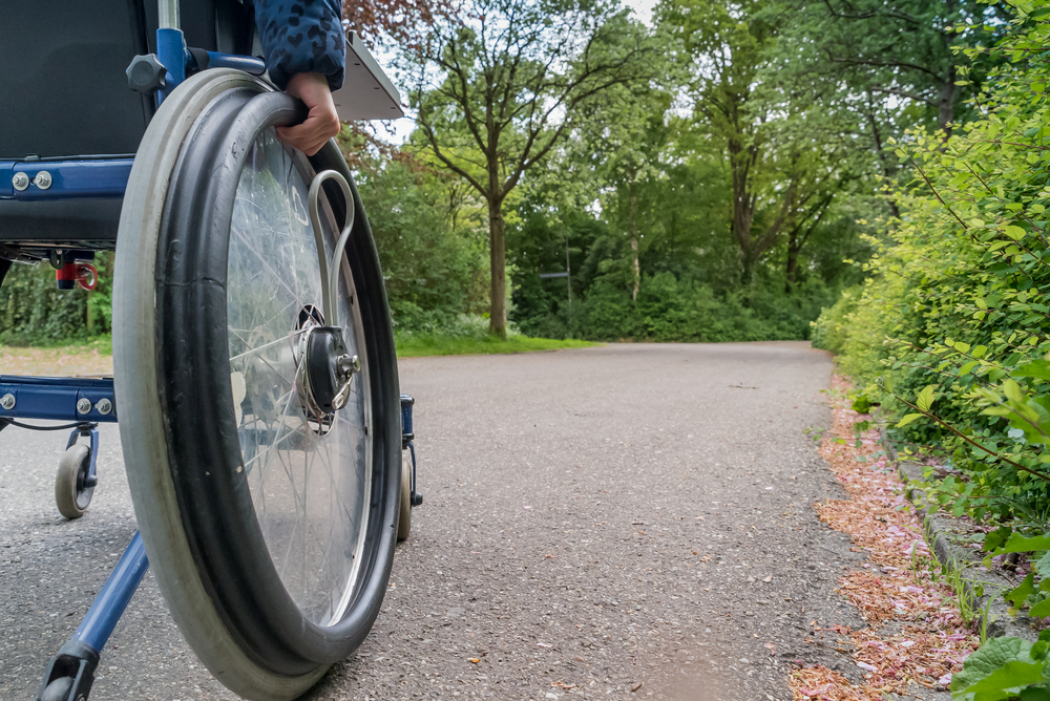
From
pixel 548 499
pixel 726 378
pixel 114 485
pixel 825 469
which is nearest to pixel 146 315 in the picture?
pixel 548 499

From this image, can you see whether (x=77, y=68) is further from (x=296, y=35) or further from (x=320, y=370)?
(x=320, y=370)

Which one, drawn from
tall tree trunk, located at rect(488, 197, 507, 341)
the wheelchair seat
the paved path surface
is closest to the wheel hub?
the wheelchair seat

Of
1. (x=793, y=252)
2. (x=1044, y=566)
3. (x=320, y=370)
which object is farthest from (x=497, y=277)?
(x=793, y=252)

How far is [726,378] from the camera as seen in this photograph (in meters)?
9.48

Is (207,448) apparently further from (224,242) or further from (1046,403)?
(1046,403)

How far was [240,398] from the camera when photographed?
4.01 feet

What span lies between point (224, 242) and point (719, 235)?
121 feet

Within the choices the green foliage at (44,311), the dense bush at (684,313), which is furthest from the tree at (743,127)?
the green foliage at (44,311)

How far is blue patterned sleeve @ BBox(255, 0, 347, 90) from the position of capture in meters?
1.37

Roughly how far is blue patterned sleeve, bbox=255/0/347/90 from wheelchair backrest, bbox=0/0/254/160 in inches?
9.7

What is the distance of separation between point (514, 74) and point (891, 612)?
54.2 feet

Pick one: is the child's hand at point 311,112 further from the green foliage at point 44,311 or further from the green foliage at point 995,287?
the green foliage at point 44,311

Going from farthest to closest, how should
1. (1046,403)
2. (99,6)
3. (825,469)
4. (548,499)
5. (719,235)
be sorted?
(719,235), (825,469), (548,499), (99,6), (1046,403)

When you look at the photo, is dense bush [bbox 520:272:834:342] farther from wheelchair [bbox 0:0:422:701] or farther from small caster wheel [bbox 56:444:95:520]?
wheelchair [bbox 0:0:422:701]
